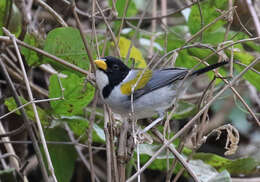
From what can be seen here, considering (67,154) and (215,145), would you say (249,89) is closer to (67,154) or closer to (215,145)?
(215,145)

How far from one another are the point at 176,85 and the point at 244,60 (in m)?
0.51

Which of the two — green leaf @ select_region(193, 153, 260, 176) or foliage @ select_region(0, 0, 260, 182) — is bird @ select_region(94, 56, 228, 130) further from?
green leaf @ select_region(193, 153, 260, 176)

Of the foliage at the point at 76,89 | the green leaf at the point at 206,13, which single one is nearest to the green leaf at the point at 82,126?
the foliage at the point at 76,89

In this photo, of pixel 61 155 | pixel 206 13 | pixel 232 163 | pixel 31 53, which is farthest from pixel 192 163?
pixel 31 53

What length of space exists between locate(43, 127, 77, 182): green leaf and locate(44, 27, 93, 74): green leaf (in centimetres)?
46

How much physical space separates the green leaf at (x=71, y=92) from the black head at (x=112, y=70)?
0.54ft

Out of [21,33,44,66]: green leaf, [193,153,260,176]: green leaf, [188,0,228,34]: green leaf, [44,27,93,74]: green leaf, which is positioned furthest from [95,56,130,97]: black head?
[193,153,260,176]: green leaf

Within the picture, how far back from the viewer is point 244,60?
285cm

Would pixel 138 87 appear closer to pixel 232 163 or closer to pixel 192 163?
pixel 192 163

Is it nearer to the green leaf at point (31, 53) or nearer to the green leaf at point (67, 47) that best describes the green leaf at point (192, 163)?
the green leaf at point (67, 47)

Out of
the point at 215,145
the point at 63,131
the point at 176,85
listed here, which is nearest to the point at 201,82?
the point at 215,145

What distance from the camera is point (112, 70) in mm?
2689

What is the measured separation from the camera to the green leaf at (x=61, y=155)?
2.73 m

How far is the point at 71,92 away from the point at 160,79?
674 mm
